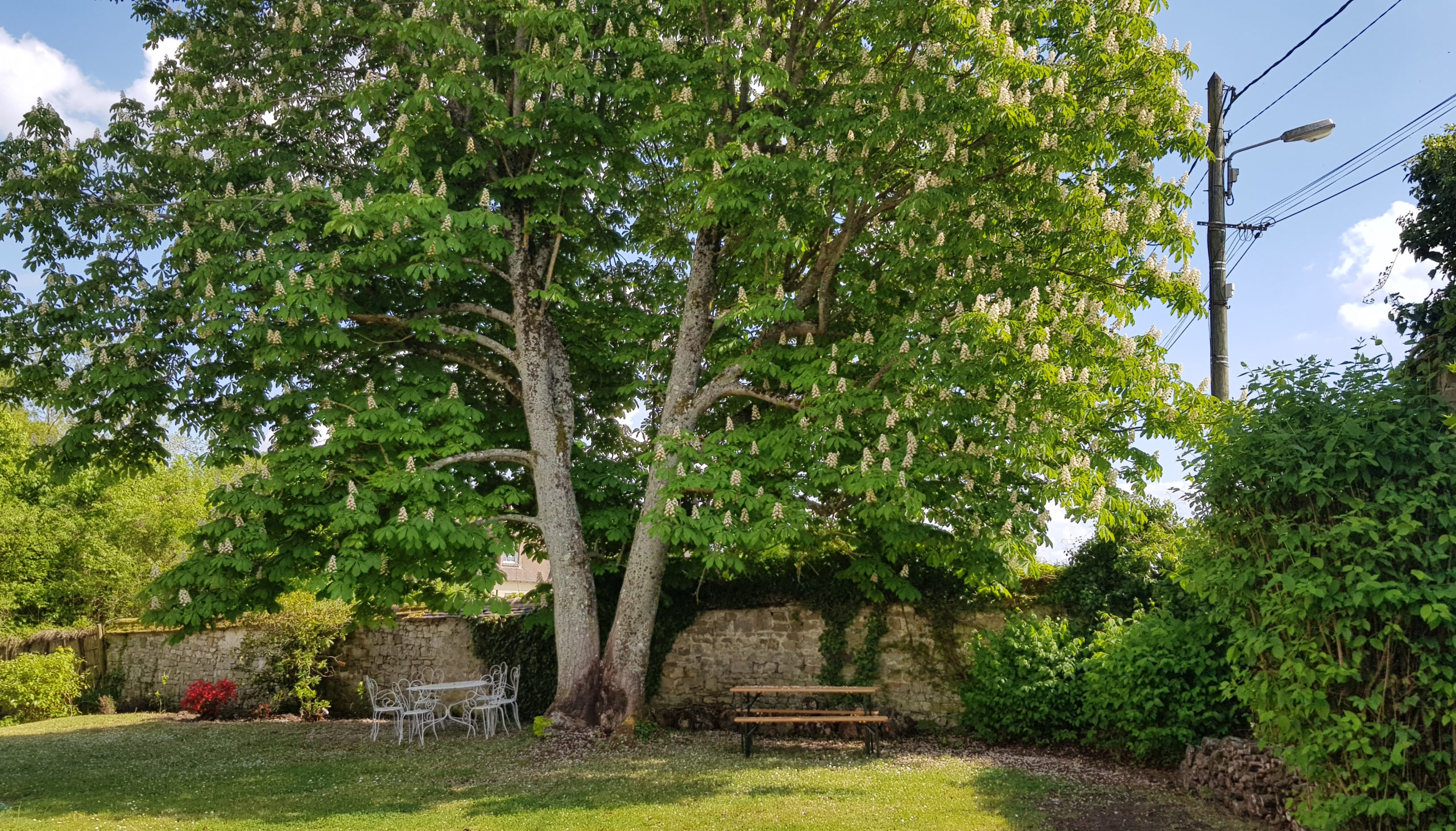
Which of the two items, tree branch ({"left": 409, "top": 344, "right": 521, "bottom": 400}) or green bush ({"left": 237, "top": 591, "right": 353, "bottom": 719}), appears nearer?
tree branch ({"left": 409, "top": 344, "right": 521, "bottom": 400})

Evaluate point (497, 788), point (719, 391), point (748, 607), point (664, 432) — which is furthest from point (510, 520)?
point (748, 607)

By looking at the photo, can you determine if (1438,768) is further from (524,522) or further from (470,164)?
(470,164)

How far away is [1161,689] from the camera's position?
8.73m

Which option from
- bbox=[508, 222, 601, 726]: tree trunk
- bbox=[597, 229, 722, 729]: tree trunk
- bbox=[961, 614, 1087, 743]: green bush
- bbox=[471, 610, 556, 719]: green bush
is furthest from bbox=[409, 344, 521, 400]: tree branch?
bbox=[961, 614, 1087, 743]: green bush

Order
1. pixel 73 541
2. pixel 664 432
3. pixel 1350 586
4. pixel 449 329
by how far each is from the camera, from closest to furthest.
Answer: pixel 1350 586 → pixel 449 329 → pixel 664 432 → pixel 73 541

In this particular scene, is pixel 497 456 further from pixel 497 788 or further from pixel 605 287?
pixel 497 788

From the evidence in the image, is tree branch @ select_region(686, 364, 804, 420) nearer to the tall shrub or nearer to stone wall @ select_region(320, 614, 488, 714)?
stone wall @ select_region(320, 614, 488, 714)

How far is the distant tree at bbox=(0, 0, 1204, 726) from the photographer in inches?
354

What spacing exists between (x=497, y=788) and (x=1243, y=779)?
618 cm

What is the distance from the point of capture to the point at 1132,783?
8.36 meters

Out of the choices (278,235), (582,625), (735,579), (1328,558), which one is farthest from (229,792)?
(1328,558)

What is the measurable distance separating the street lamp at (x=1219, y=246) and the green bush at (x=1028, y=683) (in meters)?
3.20

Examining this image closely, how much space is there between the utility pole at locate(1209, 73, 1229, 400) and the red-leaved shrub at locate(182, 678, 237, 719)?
14965 millimetres

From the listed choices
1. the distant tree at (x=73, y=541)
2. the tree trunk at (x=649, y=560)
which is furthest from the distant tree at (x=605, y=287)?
the distant tree at (x=73, y=541)
